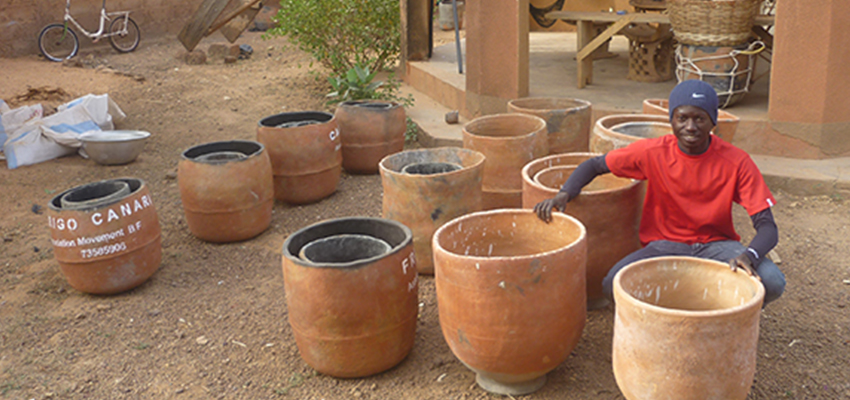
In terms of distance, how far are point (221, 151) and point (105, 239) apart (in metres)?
1.35

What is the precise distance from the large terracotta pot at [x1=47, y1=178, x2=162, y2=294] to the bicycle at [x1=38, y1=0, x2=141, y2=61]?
26.3 feet

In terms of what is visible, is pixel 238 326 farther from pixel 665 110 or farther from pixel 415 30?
pixel 415 30

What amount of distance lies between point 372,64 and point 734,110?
4.90m

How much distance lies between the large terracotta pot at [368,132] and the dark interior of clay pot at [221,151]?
1.04 meters

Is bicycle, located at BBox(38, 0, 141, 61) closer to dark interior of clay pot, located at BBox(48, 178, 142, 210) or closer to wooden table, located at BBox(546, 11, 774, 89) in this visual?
dark interior of clay pot, located at BBox(48, 178, 142, 210)

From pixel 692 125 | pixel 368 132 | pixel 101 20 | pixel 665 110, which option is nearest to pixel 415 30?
pixel 368 132

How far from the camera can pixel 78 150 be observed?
7.03 metres

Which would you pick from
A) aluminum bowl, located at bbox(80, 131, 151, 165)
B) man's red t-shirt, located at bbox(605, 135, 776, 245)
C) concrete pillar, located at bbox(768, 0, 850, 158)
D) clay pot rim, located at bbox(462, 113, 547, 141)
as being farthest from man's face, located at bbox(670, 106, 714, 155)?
aluminum bowl, located at bbox(80, 131, 151, 165)

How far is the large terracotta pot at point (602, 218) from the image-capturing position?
10.6 ft

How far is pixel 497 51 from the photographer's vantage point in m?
6.43

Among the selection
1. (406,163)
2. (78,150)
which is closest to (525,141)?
(406,163)

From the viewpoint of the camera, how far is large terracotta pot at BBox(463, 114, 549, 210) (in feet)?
13.9

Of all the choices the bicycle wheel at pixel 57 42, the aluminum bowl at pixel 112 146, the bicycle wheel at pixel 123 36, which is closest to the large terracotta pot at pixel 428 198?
the aluminum bowl at pixel 112 146

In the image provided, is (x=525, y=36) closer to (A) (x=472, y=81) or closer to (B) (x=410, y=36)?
(A) (x=472, y=81)
